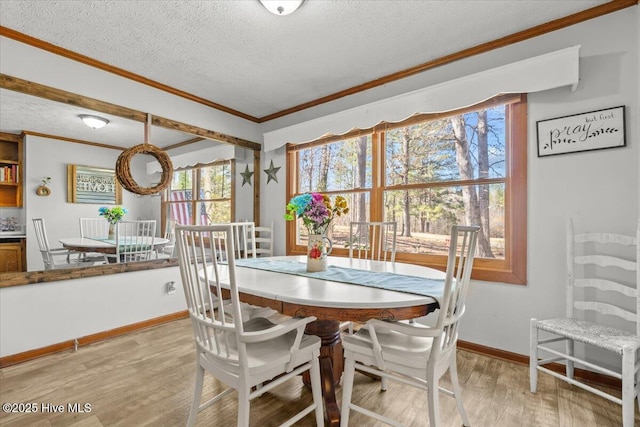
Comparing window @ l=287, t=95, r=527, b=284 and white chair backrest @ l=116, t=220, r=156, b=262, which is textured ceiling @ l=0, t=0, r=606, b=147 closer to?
window @ l=287, t=95, r=527, b=284

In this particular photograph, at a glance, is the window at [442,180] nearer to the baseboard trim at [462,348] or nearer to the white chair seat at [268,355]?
the baseboard trim at [462,348]

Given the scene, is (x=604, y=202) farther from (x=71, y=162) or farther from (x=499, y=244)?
(x=71, y=162)

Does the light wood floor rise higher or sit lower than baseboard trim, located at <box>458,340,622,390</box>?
lower

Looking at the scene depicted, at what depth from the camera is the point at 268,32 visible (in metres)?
2.25

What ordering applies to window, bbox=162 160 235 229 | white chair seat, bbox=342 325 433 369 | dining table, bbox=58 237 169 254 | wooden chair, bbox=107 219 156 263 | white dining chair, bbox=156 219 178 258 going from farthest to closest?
window, bbox=162 160 235 229
white dining chair, bbox=156 219 178 258
wooden chair, bbox=107 219 156 263
dining table, bbox=58 237 169 254
white chair seat, bbox=342 325 433 369

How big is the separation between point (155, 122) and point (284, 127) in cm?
149

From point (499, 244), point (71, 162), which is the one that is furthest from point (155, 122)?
point (499, 244)

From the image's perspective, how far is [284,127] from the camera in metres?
3.91

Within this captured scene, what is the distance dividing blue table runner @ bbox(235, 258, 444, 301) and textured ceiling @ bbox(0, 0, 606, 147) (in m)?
1.74

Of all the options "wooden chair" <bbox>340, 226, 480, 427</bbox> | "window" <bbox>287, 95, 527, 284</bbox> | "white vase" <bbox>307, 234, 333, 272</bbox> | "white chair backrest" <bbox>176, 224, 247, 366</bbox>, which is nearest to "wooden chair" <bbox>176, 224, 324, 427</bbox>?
"white chair backrest" <bbox>176, 224, 247, 366</bbox>

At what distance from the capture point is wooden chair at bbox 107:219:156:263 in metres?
2.96

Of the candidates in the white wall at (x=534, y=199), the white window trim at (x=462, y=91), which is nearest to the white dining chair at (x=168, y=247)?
the white wall at (x=534, y=199)

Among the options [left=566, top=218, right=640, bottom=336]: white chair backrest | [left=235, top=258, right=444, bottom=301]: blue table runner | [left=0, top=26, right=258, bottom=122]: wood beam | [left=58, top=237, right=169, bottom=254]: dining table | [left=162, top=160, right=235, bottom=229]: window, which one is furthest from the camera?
[left=162, top=160, right=235, bottom=229]: window

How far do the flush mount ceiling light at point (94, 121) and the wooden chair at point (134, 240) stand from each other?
933 mm
